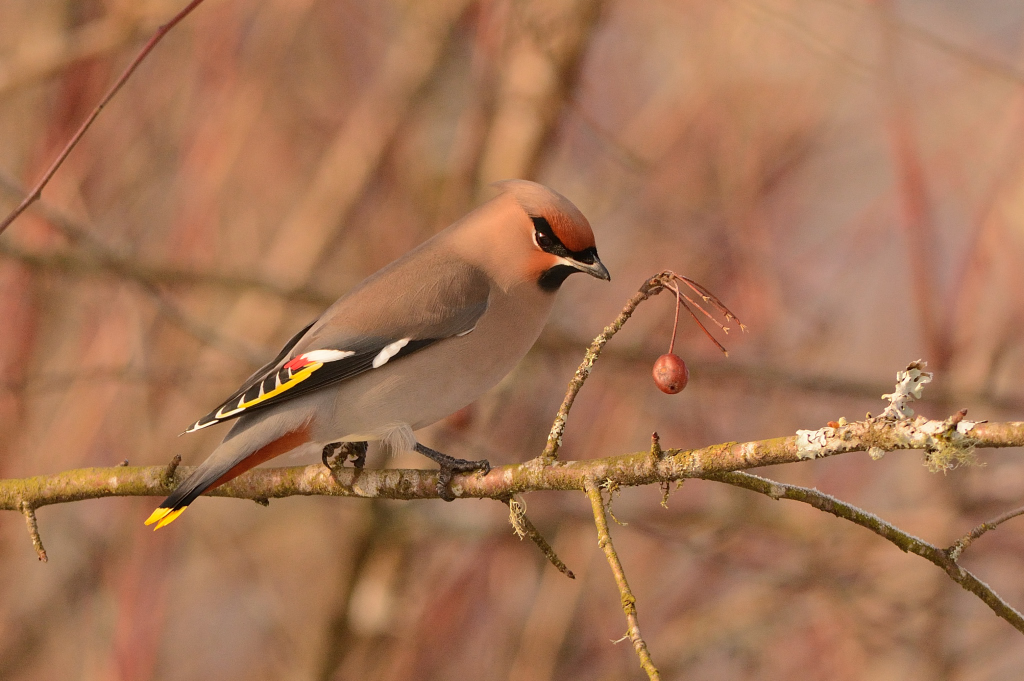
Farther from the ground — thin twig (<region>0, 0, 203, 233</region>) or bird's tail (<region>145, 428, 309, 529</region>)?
thin twig (<region>0, 0, 203, 233</region>)

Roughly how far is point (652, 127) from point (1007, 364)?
8.51ft

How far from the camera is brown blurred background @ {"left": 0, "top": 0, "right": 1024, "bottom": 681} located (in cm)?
498

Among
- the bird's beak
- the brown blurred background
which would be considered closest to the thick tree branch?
the bird's beak

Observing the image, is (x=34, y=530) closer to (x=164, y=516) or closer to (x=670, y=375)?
(x=164, y=516)

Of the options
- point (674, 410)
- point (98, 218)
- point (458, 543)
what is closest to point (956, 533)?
point (674, 410)

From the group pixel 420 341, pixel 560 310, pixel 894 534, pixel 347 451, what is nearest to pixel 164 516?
pixel 347 451

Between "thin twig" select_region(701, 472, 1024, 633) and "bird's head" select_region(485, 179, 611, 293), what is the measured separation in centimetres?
108

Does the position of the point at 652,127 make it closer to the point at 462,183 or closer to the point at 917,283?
the point at 462,183

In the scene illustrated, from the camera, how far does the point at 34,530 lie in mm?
2803

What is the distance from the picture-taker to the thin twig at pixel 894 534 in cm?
199

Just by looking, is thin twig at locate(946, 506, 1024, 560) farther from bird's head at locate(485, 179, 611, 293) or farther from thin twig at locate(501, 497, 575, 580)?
bird's head at locate(485, 179, 611, 293)

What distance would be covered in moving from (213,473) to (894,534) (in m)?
1.74

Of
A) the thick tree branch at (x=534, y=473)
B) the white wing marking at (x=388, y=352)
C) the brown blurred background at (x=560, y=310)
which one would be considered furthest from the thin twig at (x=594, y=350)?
the brown blurred background at (x=560, y=310)

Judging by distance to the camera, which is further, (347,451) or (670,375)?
(347,451)
